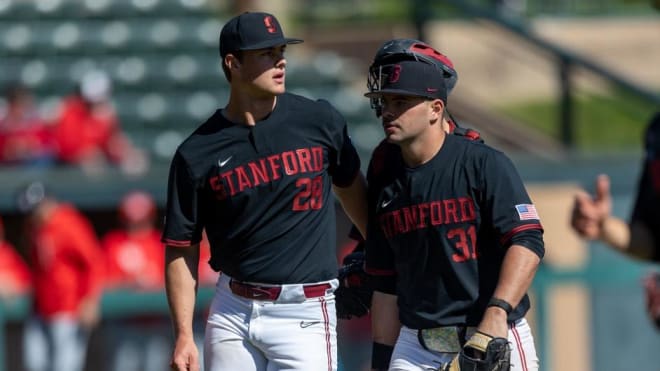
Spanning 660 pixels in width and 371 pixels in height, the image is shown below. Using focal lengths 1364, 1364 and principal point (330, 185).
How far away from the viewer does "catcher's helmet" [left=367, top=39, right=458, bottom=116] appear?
483cm

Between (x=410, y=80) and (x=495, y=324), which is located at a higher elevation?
(x=410, y=80)

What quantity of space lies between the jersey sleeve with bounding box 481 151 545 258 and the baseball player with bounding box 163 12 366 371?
0.66 meters

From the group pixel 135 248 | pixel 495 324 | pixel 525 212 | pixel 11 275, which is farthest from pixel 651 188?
pixel 11 275

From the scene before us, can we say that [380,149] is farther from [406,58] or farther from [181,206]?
[181,206]

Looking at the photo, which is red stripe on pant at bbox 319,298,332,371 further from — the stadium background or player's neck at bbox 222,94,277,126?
the stadium background

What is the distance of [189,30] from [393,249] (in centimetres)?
930

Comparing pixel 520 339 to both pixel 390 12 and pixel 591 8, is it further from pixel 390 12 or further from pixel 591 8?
pixel 591 8

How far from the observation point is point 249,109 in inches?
205

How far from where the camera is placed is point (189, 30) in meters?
13.9

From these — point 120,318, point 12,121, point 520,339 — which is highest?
point 520,339

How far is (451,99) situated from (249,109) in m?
7.37

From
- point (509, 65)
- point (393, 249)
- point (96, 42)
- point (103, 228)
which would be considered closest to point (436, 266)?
point (393, 249)

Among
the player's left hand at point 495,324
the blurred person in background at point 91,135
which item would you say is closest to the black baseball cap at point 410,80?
the player's left hand at point 495,324

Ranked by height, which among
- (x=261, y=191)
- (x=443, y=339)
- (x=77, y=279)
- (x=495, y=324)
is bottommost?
(x=77, y=279)
